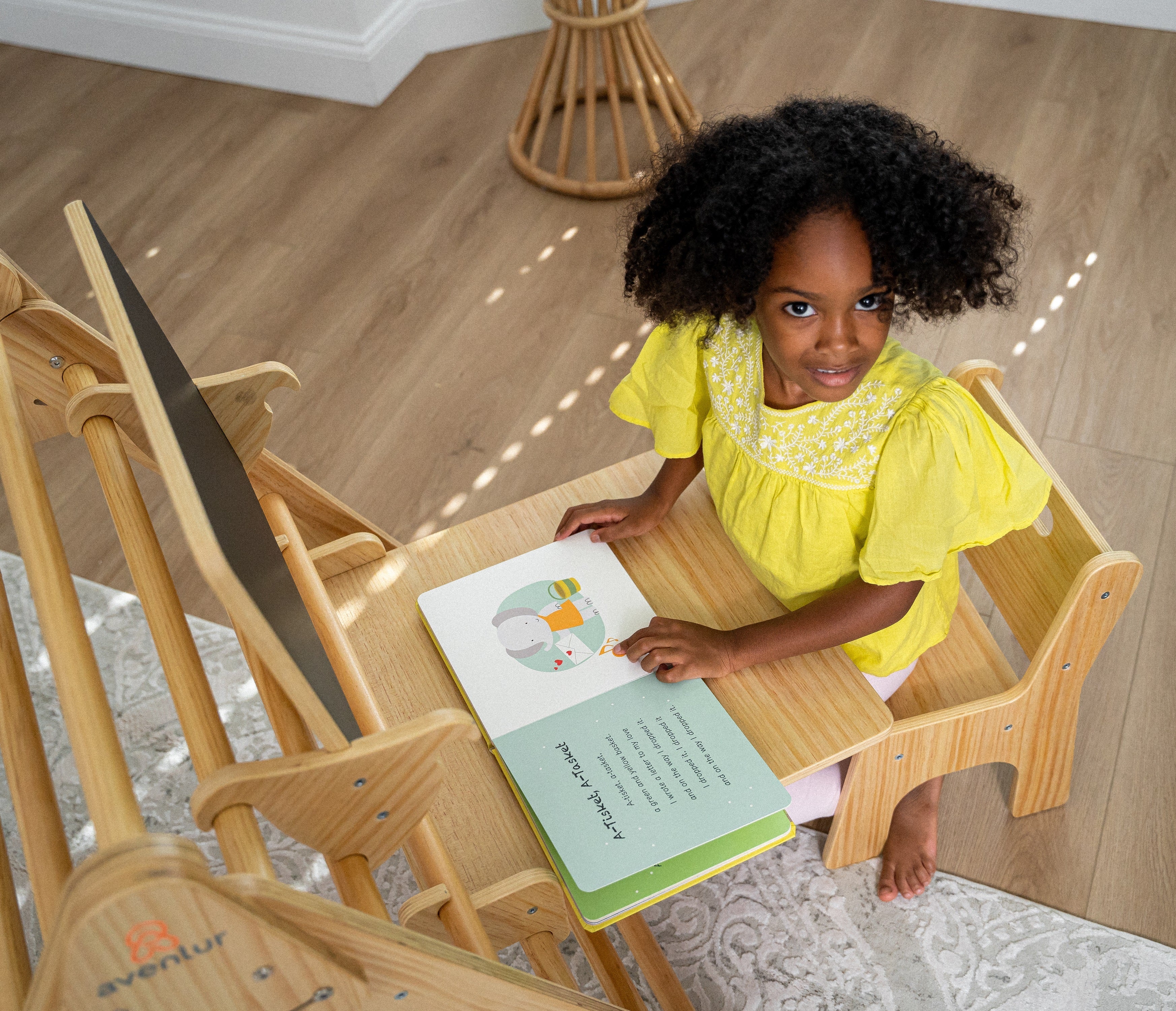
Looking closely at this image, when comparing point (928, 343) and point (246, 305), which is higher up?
point (246, 305)

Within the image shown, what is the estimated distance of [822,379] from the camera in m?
0.91

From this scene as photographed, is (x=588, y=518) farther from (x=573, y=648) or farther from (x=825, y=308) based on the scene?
(x=825, y=308)

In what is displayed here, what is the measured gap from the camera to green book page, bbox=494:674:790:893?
2.74 feet

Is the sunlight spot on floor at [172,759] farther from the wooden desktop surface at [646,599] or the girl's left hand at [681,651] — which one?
the girl's left hand at [681,651]

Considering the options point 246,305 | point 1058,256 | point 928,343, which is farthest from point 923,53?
point 246,305

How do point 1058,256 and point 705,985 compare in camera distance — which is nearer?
point 705,985

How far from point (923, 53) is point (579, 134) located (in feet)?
3.35

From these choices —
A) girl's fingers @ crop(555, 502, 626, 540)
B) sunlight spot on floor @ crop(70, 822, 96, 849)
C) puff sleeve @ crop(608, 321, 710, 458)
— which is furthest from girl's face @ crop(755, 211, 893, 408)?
sunlight spot on floor @ crop(70, 822, 96, 849)

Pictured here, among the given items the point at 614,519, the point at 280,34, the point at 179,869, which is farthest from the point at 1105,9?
the point at 179,869

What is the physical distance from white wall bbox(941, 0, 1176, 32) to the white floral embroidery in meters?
2.59

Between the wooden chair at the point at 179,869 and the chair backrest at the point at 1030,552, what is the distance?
2.26 ft

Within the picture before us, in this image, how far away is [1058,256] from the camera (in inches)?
88.4

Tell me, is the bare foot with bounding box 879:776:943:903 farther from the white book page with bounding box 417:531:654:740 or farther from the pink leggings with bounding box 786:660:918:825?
the white book page with bounding box 417:531:654:740

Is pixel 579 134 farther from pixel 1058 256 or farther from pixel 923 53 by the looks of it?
pixel 1058 256
